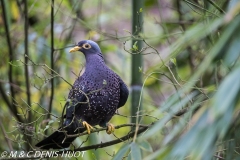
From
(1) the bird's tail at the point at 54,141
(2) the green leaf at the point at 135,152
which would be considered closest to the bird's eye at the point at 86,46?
(1) the bird's tail at the point at 54,141

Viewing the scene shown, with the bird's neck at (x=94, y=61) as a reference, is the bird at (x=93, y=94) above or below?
below

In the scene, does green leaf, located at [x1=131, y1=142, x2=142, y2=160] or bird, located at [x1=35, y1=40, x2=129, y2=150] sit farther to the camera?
bird, located at [x1=35, y1=40, x2=129, y2=150]

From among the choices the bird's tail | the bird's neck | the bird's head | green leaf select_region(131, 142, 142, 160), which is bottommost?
the bird's tail

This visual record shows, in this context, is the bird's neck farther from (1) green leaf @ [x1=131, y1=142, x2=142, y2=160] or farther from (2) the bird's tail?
(1) green leaf @ [x1=131, y1=142, x2=142, y2=160]

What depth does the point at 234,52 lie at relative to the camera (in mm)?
1170

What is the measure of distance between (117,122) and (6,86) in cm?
86

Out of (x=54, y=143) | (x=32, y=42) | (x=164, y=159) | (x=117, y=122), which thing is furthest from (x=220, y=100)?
(x=117, y=122)

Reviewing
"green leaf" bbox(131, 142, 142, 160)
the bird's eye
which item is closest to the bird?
the bird's eye

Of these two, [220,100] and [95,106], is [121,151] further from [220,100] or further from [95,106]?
[220,100]

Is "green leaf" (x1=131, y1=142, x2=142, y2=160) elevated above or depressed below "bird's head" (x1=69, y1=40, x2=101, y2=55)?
below

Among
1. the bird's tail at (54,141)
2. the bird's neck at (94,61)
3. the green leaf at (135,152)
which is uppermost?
the bird's neck at (94,61)

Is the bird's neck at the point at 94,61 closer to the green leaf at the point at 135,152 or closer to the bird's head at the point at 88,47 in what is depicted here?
the bird's head at the point at 88,47

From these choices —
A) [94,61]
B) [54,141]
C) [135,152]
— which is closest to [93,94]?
[94,61]

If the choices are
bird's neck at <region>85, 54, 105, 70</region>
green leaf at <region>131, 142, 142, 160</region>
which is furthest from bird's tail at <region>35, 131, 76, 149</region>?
green leaf at <region>131, 142, 142, 160</region>
